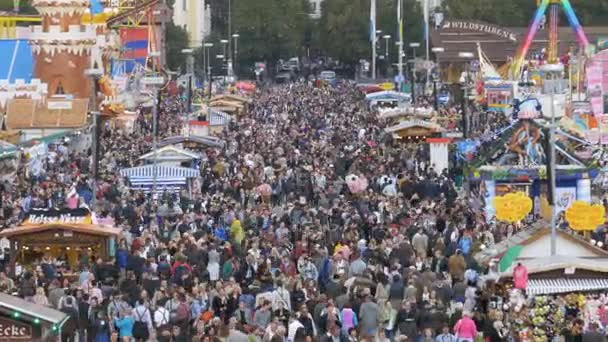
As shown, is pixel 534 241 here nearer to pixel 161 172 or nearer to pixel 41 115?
pixel 161 172

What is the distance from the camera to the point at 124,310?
77.6 ft

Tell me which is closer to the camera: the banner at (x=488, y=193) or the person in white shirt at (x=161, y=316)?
the person in white shirt at (x=161, y=316)

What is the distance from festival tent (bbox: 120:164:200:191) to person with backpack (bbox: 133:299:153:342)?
16440mm

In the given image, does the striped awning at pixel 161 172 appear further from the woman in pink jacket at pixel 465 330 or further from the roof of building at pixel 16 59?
the roof of building at pixel 16 59

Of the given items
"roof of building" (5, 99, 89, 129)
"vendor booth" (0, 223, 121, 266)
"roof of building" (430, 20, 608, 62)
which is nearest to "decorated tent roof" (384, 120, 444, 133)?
"roof of building" (5, 99, 89, 129)

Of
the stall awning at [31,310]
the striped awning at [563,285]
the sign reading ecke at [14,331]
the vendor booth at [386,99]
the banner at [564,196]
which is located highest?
the stall awning at [31,310]

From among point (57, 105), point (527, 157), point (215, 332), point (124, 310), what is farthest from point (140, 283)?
point (57, 105)

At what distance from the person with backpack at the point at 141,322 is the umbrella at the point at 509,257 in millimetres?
4865

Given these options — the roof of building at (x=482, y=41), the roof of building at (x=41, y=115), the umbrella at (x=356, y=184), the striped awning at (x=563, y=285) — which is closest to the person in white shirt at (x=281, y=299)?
the striped awning at (x=563, y=285)

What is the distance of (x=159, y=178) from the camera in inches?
1583

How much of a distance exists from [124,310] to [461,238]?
25.1ft

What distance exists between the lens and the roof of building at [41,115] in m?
58.8

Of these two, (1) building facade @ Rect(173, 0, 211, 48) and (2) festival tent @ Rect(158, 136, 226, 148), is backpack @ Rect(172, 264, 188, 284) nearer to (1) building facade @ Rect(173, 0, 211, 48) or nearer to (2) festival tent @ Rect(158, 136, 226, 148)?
(2) festival tent @ Rect(158, 136, 226, 148)

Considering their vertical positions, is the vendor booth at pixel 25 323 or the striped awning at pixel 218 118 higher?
the vendor booth at pixel 25 323
